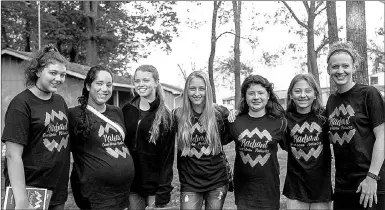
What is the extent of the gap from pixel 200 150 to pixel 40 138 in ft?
5.56

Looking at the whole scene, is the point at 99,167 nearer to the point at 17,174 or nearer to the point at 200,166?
the point at 17,174

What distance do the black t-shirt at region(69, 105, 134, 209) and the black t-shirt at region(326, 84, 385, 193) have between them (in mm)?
2085

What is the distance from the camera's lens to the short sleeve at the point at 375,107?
4.07m

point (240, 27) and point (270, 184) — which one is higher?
point (240, 27)

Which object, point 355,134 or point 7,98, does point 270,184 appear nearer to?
point 355,134

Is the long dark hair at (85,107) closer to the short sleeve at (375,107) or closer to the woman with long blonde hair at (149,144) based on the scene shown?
the woman with long blonde hair at (149,144)

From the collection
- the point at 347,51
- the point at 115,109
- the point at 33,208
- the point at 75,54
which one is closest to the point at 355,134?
the point at 347,51

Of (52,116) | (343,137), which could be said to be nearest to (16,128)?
(52,116)

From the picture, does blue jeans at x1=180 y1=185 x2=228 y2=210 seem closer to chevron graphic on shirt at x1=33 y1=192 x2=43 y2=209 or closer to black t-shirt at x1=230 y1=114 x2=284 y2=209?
black t-shirt at x1=230 y1=114 x2=284 y2=209

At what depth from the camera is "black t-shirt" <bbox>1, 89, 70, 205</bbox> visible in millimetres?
3588


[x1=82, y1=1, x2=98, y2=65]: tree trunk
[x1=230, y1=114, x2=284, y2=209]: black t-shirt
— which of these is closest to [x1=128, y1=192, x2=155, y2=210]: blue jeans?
[x1=230, y1=114, x2=284, y2=209]: black t-shirt

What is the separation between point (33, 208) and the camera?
3570mm

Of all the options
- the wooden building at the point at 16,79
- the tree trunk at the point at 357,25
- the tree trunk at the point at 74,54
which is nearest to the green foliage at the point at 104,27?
the tree trunk at the point at 74,54

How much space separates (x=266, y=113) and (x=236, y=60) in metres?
25.5
